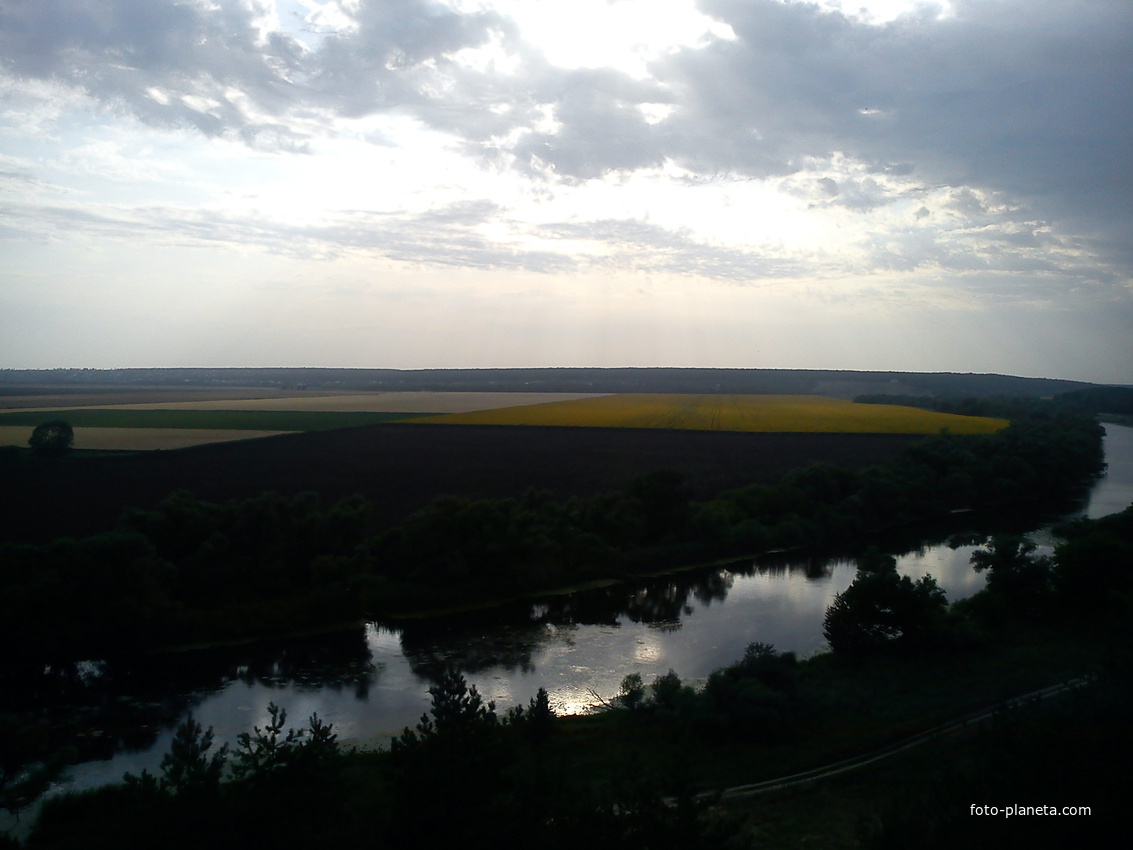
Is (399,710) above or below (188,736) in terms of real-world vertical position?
below

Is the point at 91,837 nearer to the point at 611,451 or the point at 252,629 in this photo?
the point at 252,629

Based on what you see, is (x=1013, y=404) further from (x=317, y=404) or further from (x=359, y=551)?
(x=359, y=551)

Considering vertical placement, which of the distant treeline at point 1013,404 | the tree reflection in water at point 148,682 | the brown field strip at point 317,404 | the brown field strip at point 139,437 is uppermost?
the distant treeline at point 1013,404

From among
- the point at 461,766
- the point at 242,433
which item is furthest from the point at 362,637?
the point at 242,433

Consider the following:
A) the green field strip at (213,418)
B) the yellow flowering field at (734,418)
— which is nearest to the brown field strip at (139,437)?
the green field strip at (213,418)

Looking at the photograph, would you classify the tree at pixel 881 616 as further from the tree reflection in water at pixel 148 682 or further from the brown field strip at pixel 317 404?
the brown field strip at pixel 317 404

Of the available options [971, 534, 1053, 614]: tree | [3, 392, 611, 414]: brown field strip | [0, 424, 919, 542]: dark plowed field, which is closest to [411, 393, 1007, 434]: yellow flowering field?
[0, 424, 919, 542]: dark plowed field

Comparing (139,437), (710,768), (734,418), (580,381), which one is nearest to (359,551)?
(710,768)
